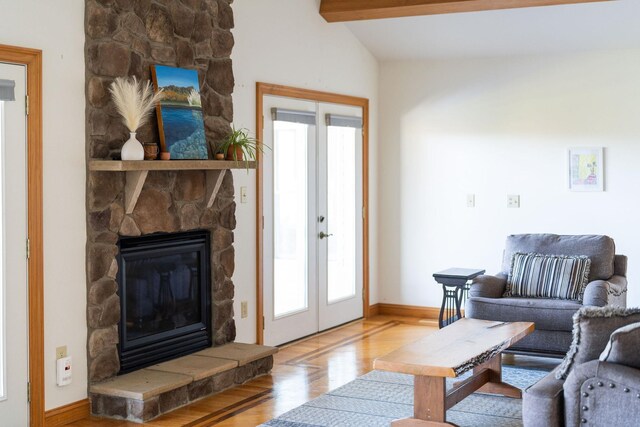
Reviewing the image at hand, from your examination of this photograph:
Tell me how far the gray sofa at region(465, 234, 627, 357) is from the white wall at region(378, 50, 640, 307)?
1095mm

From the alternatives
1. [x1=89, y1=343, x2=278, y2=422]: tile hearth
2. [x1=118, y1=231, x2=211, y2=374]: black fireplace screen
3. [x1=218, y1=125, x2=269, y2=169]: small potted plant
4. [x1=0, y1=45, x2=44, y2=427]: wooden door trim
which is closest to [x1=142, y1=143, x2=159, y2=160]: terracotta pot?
[x1=118, y1=231, x2=211, y2=374]: black fireplace screen

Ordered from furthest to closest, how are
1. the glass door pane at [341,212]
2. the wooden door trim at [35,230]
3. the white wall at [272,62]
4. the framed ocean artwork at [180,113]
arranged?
the glass door pane at [341,212] < the white wall at [272,62] < the framed ocean artwork at [180,113] < the wooden door trim at [35,230]

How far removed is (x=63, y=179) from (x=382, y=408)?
88.4 inches

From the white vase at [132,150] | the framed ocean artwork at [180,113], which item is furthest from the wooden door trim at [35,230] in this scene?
the framed ocean artwork at [180,113]

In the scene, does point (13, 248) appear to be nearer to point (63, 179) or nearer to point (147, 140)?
point (63, 179)

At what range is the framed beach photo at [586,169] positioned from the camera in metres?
7.36

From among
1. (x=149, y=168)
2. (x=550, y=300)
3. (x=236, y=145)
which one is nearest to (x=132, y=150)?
(x=149, y=168)

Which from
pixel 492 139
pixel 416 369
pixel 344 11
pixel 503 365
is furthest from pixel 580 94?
pixel 416 369

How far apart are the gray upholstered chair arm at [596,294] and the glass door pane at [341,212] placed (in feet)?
7.86

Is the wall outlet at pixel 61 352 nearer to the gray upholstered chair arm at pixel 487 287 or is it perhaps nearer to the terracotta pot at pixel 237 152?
the terracotta pot at pixel 237 152

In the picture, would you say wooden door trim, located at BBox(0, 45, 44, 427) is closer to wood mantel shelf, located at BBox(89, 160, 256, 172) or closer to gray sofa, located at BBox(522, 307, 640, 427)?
wood mantel shelf, located at BBox(89, 160, 256, 172)

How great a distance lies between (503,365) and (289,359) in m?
1.55

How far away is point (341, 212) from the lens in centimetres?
769

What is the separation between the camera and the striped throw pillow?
6086 mm
